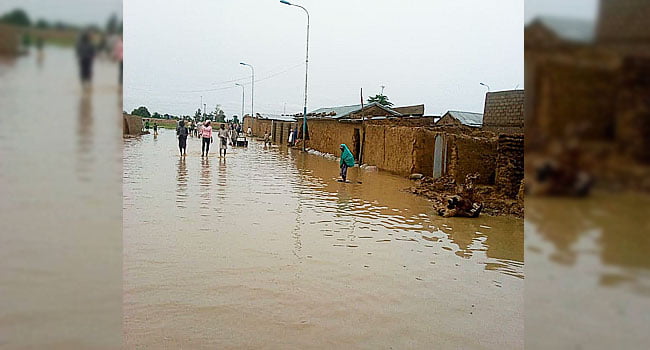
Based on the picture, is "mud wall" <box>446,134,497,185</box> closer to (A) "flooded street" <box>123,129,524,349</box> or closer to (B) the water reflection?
(A) "flooded street" <box>123,129,524,349</box>

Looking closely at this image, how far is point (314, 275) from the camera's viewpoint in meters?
5.28

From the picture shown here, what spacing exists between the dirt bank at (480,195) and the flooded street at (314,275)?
1.43 ft

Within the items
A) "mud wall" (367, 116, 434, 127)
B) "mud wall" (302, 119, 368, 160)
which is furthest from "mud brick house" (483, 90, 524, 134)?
"mud wall" (302, 119, 368, 160)

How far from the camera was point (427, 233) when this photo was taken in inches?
303

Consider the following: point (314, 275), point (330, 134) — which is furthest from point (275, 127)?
point (314, 275)
